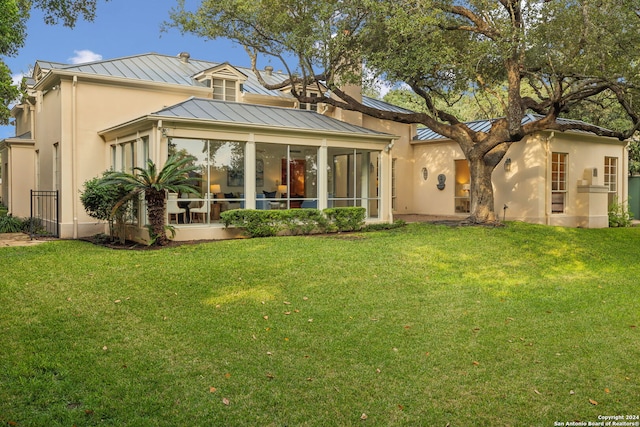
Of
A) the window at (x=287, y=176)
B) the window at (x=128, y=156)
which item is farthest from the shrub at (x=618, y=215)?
the window at (x=128, y=156)

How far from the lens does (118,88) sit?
544 inches

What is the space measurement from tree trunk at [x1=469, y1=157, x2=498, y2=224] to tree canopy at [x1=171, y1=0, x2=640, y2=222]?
0.03 m

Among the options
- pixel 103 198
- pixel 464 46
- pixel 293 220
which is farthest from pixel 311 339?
pixel 464 46

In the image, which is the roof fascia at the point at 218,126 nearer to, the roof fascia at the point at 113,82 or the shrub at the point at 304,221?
the roof fascia at the point at 113,82

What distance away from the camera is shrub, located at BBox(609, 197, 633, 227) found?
685 inches

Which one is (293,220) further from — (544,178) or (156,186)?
(544,178)

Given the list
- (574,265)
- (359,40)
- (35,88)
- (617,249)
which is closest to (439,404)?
(574,265)

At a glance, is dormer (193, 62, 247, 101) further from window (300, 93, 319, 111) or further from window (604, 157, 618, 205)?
window (604, 157, 618, 205)

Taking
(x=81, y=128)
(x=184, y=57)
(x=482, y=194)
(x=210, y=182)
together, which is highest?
(x=184, y=57)

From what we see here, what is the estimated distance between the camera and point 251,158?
12297 mm

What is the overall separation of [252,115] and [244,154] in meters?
1.25

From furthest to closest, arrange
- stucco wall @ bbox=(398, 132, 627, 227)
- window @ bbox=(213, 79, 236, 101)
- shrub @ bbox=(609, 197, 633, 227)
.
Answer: shrub @ bbox=(609, 197, 633, 227), stucco wall @ bbox=(398, 132, 627, 227), window @ bbox=(213, 79, 236, 101)

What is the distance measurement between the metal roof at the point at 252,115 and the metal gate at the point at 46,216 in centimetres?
441

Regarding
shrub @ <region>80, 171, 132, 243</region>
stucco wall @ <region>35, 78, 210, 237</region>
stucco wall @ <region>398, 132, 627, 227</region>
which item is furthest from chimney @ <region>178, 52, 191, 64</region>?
stucco wall @ <region>398, 132, 627, 227</region>
